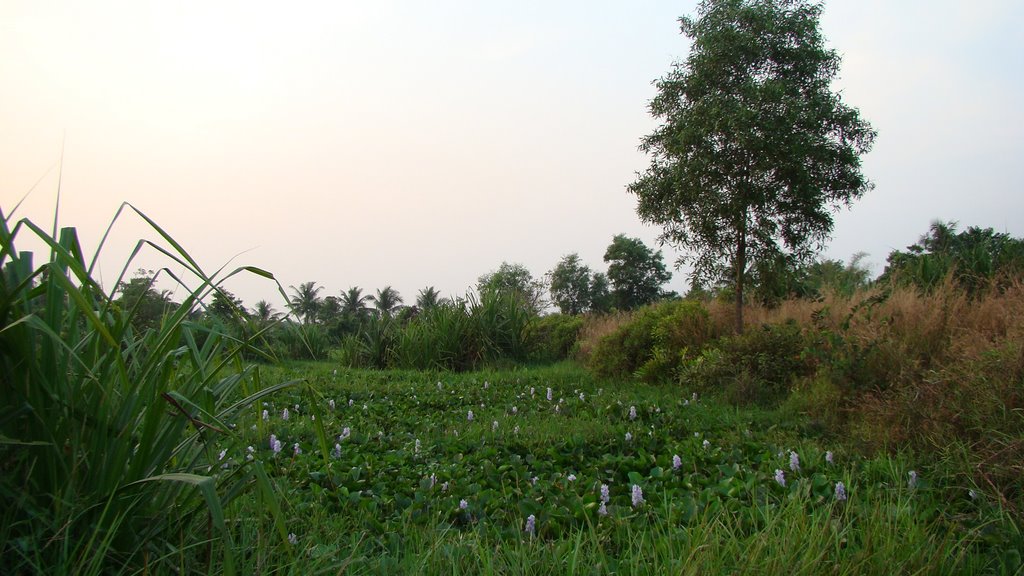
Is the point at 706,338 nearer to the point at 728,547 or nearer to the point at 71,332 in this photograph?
the point at 728,547

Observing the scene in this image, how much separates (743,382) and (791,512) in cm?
442

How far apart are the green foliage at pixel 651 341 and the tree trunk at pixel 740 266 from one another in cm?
50

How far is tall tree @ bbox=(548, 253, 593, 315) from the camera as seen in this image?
49.9 metres

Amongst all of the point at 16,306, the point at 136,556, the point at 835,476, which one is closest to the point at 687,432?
the point at 835,476

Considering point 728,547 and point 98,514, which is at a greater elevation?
point 98,514

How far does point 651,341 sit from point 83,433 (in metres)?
8.43

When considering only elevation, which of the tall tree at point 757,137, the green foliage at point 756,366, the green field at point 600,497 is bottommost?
the green field at point 600,497

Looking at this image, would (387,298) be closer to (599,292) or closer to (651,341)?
(599,292)

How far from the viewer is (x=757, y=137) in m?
8.95

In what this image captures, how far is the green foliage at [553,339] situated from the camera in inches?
506

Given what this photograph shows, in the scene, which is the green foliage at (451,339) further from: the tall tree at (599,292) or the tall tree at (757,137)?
the tall tree at (599,292)

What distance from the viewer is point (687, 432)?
5.19 m

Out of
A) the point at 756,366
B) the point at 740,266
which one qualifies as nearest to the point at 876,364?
the point at 756,366

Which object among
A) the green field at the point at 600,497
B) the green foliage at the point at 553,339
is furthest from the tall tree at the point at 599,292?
the green field at the point at 600,497
